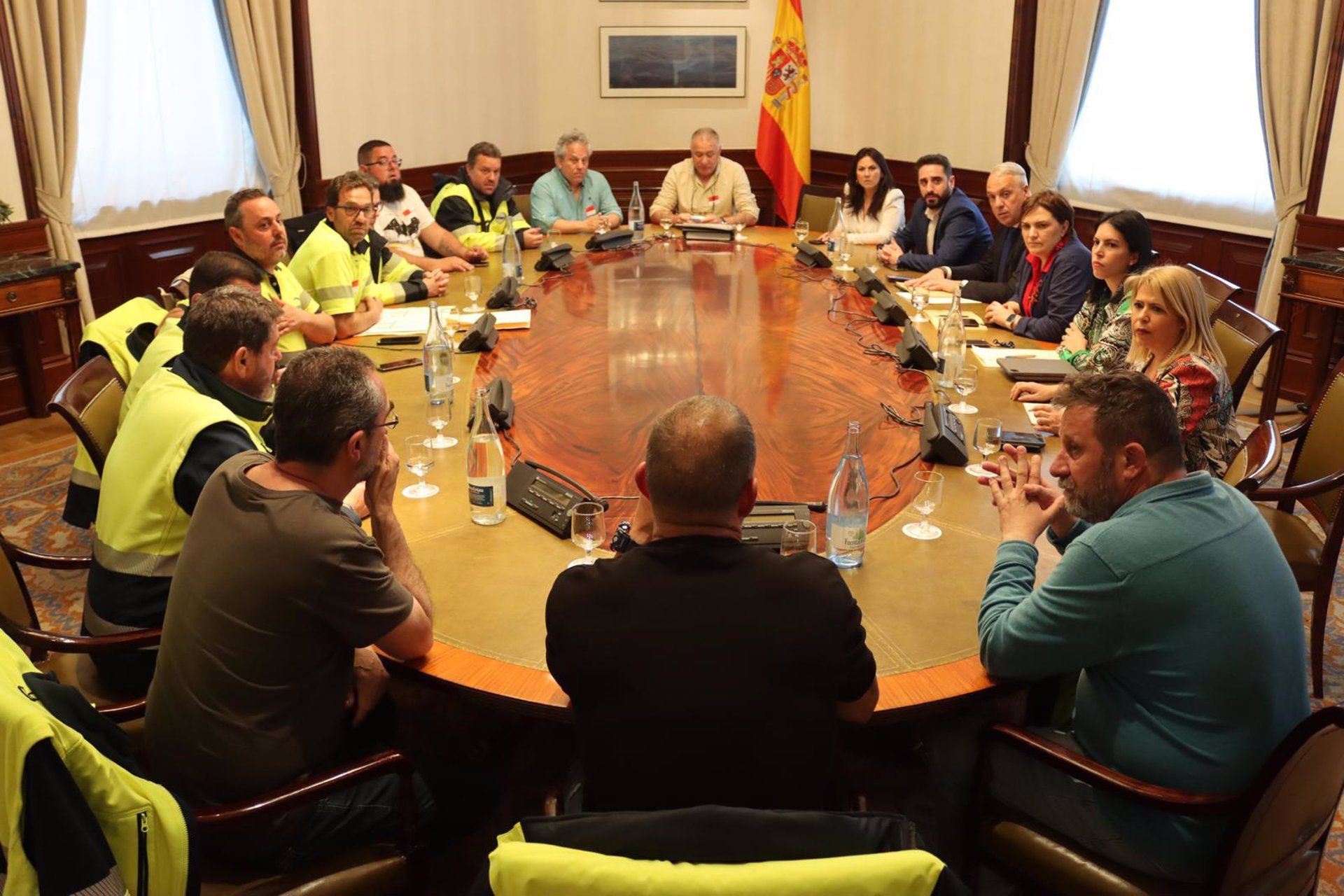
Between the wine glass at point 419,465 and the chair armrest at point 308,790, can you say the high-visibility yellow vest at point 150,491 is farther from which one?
the chair armrest at point 308,790

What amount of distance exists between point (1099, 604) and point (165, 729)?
5.07 feet

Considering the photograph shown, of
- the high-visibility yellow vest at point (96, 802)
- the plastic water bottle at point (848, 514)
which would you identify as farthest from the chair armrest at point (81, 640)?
the plastic water bottle at point (848, 514)

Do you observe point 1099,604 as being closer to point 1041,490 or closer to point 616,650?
point 1041,490

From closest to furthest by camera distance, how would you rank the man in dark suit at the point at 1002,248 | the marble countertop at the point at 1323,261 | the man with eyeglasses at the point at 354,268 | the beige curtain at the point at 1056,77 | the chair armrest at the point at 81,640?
the chair armrest at the point at 81,640, the man with eyeglasses at the point at 354,268, the man in dark suit at the point at 1002,248, the marble countertop at the point at 1323,261, the beige curtain at the point at 1056,77

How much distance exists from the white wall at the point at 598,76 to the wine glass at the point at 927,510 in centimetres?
549

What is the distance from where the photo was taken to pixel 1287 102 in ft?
18.5

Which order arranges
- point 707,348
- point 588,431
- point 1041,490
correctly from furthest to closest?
point 707,348 → point 588,431 → point 1041,490

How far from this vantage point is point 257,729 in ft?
5.92

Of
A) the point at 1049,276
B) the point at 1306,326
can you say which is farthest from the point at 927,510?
the point at 1306,326

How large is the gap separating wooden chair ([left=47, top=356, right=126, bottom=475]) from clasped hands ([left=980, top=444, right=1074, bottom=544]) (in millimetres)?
2280

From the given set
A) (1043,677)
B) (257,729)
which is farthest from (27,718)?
(1043,677)

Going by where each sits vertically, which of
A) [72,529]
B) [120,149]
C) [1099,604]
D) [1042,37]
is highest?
[1042,37]

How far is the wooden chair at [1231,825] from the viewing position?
1.62 m

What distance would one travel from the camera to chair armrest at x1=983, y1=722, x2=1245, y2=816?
1.68 meters
